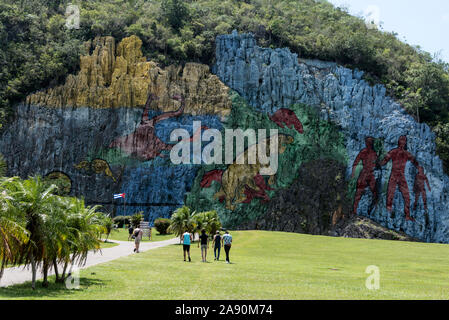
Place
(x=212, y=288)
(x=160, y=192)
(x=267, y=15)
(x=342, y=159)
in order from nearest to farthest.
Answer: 1. (x=212, y=288)
2. (x=160, y=192)
3. (x=342, y=159)
4. (x=267, y=15)

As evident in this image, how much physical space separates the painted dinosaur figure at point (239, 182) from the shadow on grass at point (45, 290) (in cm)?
4137

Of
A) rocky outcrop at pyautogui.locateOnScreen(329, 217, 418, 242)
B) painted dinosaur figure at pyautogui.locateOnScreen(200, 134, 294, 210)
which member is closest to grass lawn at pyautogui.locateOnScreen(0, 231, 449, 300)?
rocky outcrop at pyautogui.locateOnScreen(329, 217, 418, 242)

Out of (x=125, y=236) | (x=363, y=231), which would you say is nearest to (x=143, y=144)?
(x=125, y=236)

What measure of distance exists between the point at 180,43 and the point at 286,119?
19.9 m

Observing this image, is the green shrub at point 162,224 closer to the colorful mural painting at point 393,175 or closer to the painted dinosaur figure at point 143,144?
the painted dinosaur figure at point 143,144

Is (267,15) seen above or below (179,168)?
above

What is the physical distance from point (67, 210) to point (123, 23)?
2226 inches

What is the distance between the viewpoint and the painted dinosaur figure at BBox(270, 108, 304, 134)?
61.9 metres

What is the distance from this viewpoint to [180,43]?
6669 centimetres

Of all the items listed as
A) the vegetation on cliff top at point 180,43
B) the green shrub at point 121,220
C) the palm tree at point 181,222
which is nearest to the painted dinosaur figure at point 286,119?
the vegetation on cliff top at point 180,43

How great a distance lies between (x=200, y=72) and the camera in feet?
211

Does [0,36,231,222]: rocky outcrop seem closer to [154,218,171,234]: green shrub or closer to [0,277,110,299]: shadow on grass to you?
[154,218,171,234]: green shrub
